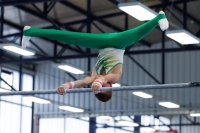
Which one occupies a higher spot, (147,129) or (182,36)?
(182,36)

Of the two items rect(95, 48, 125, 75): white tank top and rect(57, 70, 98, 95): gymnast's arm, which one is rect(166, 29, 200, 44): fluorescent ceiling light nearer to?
rect(95, 48, 125, 75): white tank top

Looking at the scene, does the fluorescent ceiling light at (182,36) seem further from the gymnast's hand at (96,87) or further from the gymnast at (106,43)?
the gymnast's hand at (96,87)

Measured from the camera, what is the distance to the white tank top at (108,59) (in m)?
7.27

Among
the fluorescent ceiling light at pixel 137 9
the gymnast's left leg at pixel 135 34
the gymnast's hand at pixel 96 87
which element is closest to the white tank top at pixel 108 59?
the gymnast's left leg at pixel 135 34

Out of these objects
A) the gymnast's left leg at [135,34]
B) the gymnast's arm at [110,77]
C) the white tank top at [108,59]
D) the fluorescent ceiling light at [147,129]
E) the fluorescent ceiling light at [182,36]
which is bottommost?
the fluorescent ceiling light at [147,129]

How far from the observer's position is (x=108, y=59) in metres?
7.28

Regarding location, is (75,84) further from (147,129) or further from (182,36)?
(147,129)

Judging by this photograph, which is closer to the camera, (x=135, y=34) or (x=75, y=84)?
A: (x=75, y=84)

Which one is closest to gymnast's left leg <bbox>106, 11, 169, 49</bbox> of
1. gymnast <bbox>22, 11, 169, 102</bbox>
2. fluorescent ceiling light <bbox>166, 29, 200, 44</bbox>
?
gymnast <bbox>22, 11, 169, 102</bbox>

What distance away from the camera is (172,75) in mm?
24672

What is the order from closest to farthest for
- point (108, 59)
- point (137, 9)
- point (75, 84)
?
point (75, 84), point (108, 59), point (137, 9)

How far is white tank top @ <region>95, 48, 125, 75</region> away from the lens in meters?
7.27

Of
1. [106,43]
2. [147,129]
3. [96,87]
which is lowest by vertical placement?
[147,129]

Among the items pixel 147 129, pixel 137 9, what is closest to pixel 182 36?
pixel 137 9
